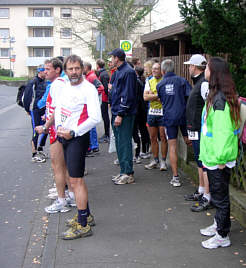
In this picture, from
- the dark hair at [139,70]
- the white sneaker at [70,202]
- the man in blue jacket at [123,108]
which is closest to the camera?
the white sneaker at [70,202]

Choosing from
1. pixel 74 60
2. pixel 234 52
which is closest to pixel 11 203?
pixel 74 60

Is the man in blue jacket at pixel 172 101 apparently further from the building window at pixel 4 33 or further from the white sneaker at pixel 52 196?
the building window at pixel 4 33

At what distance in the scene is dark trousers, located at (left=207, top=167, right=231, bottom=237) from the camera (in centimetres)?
418

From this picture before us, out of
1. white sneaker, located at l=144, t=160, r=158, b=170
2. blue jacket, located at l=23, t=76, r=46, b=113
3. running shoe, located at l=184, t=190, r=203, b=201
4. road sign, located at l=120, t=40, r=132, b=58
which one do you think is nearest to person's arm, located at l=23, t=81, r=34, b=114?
blue jacket, located at l=23, t=76, r=46, b=113

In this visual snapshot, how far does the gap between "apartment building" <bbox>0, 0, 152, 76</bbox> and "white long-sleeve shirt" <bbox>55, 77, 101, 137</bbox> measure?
59.9 meters

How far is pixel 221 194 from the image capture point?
13.8ft

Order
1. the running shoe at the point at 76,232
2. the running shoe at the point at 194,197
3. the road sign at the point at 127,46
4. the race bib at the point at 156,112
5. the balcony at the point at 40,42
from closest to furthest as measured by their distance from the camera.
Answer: the running shoe at the point at 76,232 → the running shoe at the point at 194,197 → the race bib at the point at 156,112 → the road sign at the point at 127,46 → the balcony at the point at 40,42

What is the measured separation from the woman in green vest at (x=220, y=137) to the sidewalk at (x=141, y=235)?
269 millimetres

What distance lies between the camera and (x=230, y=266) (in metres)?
3.94

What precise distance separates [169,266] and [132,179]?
3110 millimetres

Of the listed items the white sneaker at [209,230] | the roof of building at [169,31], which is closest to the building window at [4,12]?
the roof of building at [169,31]

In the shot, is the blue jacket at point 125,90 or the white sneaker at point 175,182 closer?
the blue jacket at point 125,90

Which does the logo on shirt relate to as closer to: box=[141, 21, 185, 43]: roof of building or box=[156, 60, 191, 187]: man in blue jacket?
box=[156, 60, 191, 187]: man in blue jacket

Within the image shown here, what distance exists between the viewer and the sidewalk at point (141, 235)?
161 inches
